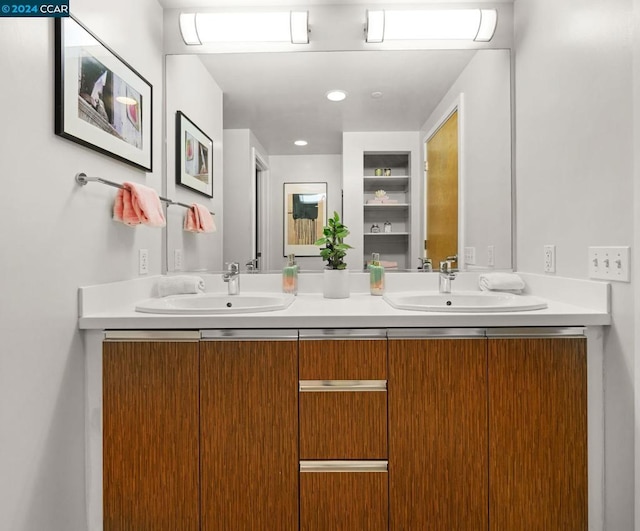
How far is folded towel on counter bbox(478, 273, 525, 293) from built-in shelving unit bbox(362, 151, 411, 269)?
38cm

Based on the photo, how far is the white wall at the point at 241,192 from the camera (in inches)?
76.8

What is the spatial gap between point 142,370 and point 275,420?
46cm

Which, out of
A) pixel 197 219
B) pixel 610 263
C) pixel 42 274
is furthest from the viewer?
pixel 197 219

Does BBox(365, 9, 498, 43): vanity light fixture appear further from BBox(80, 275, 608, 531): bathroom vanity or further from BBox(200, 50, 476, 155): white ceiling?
BBox(80, 275, 608, 531): bathroom vanity

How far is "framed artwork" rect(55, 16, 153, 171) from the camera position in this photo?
118cm

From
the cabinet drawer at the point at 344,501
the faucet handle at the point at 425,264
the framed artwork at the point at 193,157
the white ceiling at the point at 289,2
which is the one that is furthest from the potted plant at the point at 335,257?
the white ceiling at the point at 289,2

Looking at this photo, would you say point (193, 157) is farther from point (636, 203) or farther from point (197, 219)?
point (636, 203)

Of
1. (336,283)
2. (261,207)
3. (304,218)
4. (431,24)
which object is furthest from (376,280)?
(431,24)

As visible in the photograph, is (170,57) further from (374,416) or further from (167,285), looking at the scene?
(374,416)

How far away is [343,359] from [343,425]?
0.69ft

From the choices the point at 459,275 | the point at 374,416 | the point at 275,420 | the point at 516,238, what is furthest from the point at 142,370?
the point at 516,238

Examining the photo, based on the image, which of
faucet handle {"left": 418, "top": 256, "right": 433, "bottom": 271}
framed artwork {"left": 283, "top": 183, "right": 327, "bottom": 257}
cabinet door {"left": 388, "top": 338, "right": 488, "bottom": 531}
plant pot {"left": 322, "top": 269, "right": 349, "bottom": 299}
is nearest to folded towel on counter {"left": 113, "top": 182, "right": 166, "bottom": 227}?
framed artwork {"left": 283, "top": 183, "right": 327, "bottom": 257}

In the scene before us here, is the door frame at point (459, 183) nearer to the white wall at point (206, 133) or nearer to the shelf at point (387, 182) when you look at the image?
the shelf at point (387, 182)

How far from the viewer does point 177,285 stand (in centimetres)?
176
